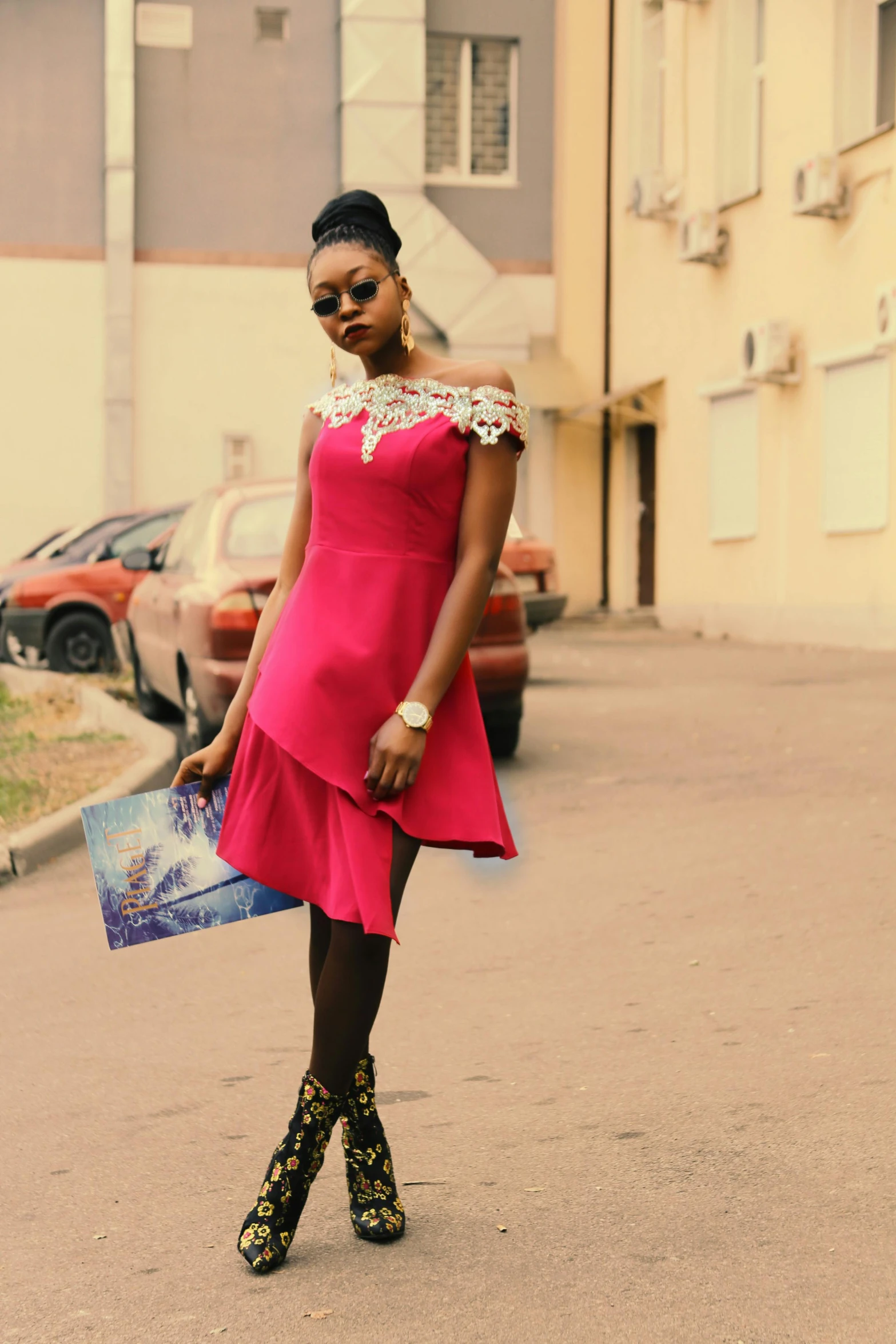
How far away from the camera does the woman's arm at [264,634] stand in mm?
3285

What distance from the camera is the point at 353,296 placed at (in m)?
3.09

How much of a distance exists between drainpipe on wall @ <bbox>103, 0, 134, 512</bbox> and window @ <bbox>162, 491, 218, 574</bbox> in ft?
48.4

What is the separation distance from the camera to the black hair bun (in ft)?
10.3

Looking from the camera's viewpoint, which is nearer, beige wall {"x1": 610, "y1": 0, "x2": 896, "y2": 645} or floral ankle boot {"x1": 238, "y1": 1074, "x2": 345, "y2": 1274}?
floral ankle boot {"x1": 238, "y1": 1074, "x2": 345, "y2": 1274}

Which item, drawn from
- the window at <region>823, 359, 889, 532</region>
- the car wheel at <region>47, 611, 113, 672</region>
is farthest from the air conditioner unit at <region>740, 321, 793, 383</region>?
the car wheel at <region>47, 611, 113, 672</region>

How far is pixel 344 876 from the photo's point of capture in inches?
119

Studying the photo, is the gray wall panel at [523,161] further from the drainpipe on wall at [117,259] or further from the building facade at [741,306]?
the drainpipe on wall at [117,259]

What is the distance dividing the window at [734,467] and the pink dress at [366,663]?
18925mm

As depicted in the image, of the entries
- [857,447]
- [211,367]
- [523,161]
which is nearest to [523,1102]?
[857,447]

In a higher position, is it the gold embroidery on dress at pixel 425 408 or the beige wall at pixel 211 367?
the beige wall at pixel 211 367

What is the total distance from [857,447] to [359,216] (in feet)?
55.2

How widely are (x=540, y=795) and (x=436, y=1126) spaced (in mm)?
4961

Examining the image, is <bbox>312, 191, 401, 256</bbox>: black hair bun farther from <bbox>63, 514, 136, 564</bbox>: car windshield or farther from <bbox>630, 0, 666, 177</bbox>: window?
<bbox>630, 0, 666, 177</bbox>: window

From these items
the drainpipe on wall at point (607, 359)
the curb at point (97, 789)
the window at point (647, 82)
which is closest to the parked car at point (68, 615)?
the curb at point (97, 789)
